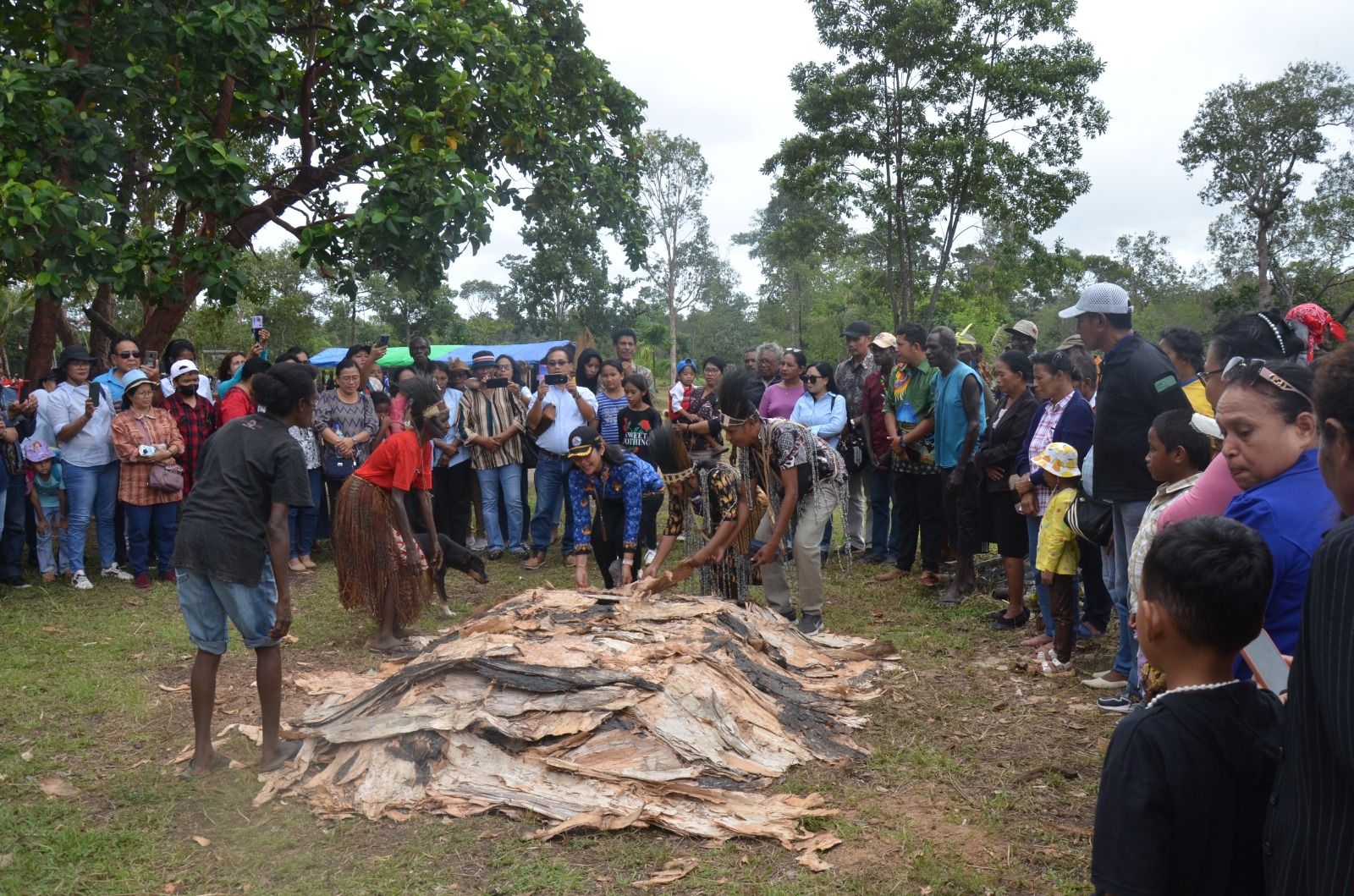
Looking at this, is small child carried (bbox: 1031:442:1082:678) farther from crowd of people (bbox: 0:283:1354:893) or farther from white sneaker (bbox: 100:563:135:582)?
white sneaker (bbox: 100:563:135:582)

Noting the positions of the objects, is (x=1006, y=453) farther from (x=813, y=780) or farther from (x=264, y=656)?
(x=264, y=656)

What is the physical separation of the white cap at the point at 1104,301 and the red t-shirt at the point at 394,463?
13.7ft

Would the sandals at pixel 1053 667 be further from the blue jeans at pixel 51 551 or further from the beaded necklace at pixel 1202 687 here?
the blue jeans at pixel 51 551

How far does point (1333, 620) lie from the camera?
1.55 meters

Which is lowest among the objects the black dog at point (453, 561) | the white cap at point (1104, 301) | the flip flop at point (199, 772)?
the flip flop at point (199, 772)

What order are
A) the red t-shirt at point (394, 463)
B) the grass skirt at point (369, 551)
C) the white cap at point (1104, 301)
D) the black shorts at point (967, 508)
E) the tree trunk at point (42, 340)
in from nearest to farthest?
1. the white cap at point (1104, 301)
2. the red t-shirt at point (394, 463)
3. the grass skirt at point (369, 551)
4. the black shorts at point (967, 508)
5. the tree trunk at point (42, 340)

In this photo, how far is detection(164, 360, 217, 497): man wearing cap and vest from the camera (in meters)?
8.85

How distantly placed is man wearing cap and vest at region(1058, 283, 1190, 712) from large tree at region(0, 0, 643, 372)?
5845 mm

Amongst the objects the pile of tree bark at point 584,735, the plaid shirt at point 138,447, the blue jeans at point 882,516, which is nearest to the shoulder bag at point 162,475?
the plaid shirt at point 138,447

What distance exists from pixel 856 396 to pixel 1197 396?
4.22 m

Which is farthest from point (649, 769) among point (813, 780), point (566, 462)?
point (566, 462)

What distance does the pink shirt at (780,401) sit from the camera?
9.57m

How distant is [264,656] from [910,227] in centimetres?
1743

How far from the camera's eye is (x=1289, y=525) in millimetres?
2340
